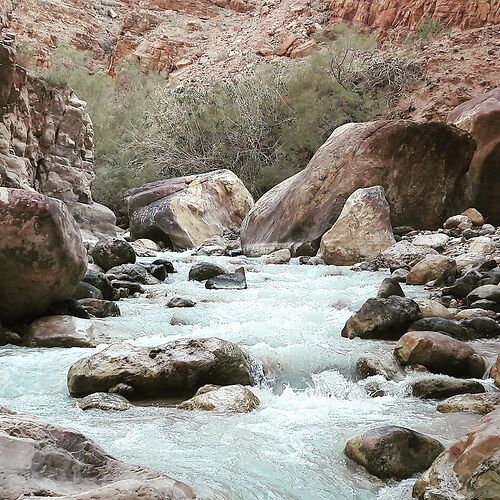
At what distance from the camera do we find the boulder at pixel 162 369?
433 centimetres

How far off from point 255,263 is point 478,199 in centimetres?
437

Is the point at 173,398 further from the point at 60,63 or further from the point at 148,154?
the point at 60,63

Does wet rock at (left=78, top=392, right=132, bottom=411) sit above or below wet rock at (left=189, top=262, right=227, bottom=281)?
above

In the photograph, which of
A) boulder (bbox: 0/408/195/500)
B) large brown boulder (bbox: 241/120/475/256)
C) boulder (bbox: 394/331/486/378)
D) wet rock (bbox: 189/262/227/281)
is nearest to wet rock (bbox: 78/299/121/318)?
wet rock (bbox: 189/262/227/281)

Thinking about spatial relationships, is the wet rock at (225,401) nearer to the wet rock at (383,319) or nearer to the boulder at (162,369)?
the boulder at (162,369)

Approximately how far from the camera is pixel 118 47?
36.2 m

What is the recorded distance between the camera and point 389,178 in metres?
10.9

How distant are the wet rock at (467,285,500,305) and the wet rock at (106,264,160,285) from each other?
410cm

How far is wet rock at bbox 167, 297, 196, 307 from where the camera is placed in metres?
6.97

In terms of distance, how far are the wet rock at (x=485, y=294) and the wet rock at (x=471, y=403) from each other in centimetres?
249

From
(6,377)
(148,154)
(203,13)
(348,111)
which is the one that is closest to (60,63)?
(148,154)

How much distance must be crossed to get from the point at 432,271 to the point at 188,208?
7.18 metres

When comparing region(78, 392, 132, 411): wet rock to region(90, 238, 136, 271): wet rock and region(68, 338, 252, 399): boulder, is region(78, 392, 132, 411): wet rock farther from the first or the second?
region(90, 238, 136, 271): wet rock

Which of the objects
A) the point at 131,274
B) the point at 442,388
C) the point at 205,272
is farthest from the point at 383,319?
the point at 131,274
